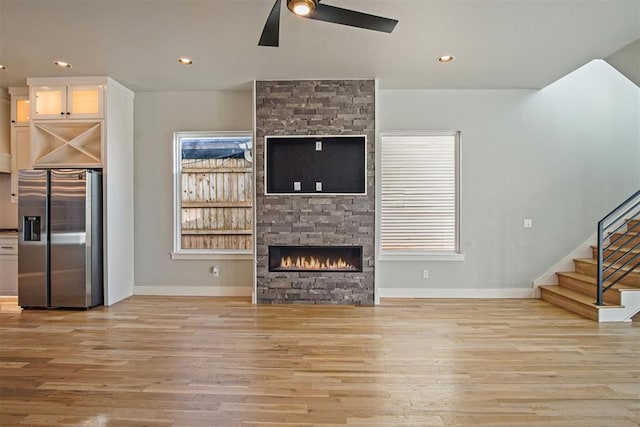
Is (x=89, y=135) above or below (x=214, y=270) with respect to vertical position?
above

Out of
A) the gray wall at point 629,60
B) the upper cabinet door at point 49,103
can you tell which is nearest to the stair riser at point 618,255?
the gray wall at point 629,60

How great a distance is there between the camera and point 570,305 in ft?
13.5

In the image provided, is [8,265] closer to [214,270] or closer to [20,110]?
[20,110]

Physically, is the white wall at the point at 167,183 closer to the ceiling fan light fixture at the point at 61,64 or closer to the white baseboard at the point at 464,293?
the ceiling fan light fixture at the point at 61,64

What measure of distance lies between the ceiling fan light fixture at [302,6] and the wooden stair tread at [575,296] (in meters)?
4.18

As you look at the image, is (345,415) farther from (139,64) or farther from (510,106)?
(510,106)

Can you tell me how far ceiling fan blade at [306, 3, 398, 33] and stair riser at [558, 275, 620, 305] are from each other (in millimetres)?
3850

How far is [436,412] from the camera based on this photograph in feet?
6.84

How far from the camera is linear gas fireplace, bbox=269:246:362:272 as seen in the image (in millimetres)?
4605

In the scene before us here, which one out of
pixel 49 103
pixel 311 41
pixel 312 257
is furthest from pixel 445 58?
pixel 49 103

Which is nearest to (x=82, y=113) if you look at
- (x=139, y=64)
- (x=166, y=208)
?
(x=139, y=64)

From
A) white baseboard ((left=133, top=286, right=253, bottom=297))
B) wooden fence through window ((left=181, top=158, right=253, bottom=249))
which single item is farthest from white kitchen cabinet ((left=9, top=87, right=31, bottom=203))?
white baseboard ((left=133, top=286, right=253, bottom=297))

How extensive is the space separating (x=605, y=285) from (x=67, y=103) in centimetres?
700

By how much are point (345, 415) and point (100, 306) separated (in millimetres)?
3744
